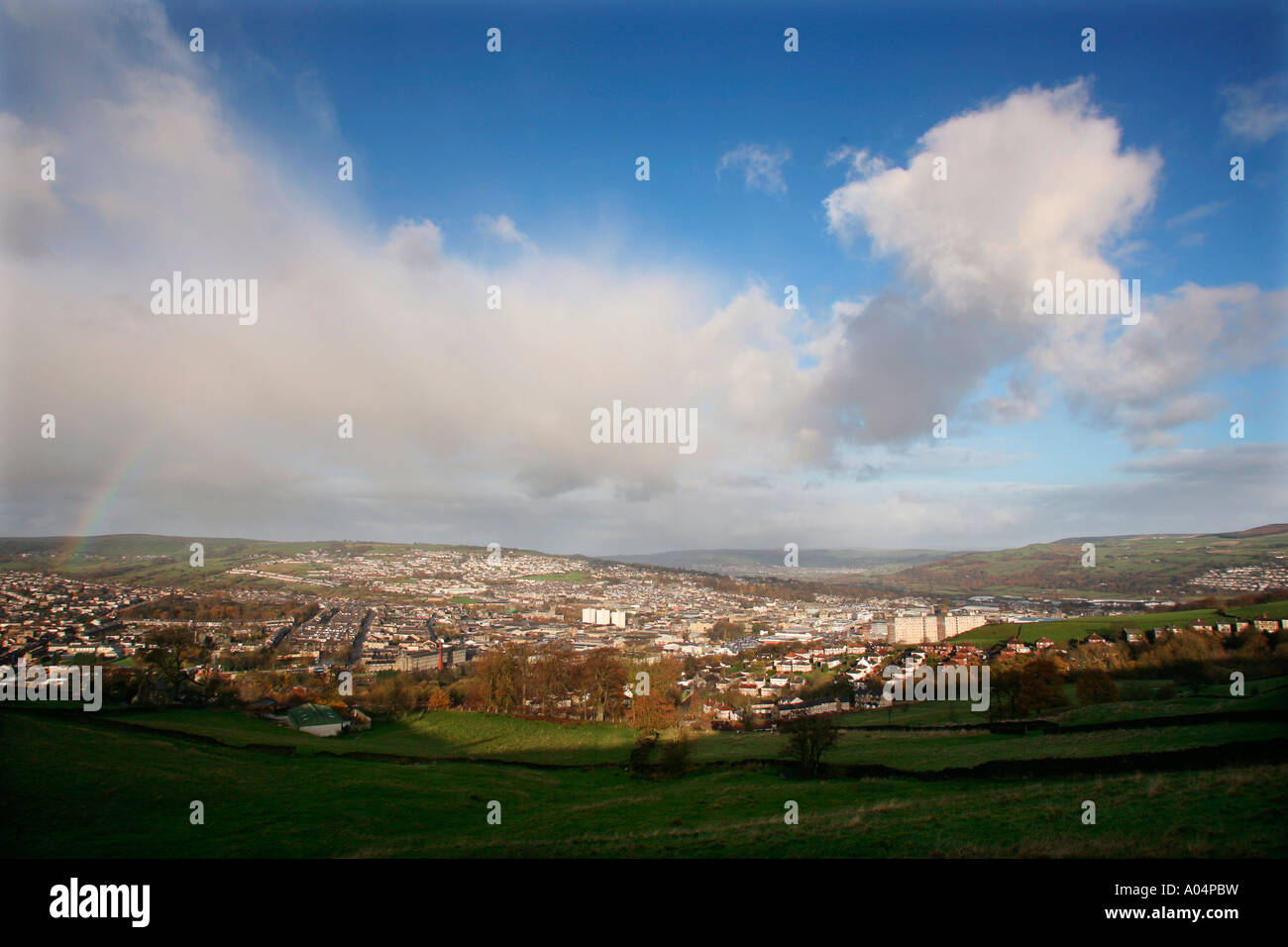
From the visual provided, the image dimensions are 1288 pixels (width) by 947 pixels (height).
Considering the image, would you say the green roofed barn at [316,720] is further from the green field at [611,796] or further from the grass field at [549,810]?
the grass field at [549,810]

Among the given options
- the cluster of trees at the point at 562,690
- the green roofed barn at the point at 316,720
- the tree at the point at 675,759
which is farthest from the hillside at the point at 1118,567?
the green roofed barn at the point at 316,720

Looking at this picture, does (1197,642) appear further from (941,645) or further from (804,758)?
(804,758)

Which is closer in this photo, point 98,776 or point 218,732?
point 98,776

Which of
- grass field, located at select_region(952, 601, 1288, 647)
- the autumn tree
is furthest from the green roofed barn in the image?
grass field, located at select_region(952, 601, 1288, 647)

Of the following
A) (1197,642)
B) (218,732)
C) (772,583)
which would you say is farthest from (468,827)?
(772,583)

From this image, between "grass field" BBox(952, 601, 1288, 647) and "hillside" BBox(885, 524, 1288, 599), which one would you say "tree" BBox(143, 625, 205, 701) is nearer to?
"grass field" BBox(952, 601, 1288, 647)

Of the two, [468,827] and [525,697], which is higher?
[468,827]
